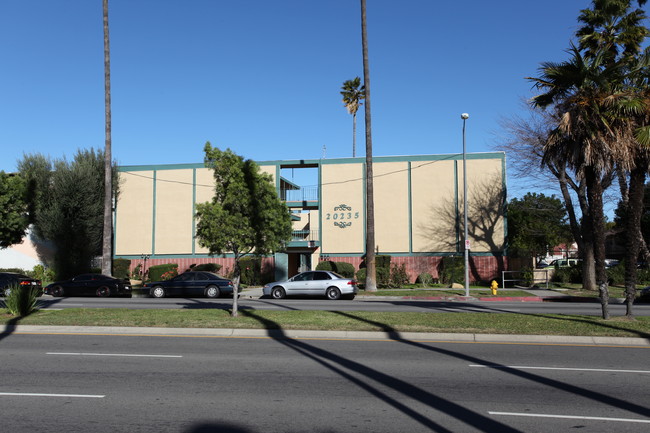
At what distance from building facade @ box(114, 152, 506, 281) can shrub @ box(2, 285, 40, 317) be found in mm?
21175

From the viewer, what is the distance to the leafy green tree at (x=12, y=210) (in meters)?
33.4

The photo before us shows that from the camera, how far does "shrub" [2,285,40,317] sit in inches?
576

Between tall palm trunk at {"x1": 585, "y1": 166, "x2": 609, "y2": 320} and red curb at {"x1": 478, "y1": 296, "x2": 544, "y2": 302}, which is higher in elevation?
tall palm trunk at {"x1": 585, "y1": 166, "x2": 609, "y2": 320}

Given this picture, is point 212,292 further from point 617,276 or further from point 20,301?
point 617,276

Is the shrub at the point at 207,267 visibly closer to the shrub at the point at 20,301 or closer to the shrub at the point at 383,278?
the shrub at the point at 383,278

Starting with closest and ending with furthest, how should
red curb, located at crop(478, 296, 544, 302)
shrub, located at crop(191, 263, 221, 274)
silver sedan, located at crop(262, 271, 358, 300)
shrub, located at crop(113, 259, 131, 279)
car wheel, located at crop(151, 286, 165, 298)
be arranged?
silver sedan, located at crop(262, 271, 358, 300), red curb, located at crop(478, 296, 544, 302), car wheel, located at crop(151, 286, 165, 298), shrub, located at crop(191, 263, 221, 274), shrub, located at crop(113, 259, 131, 279)

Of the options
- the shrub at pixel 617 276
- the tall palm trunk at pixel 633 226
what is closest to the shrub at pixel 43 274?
the tall palm trunk at pixel 633 226

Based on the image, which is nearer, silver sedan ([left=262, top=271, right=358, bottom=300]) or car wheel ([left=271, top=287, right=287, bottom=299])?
silver sedan ([left=262, top=271, right=358, bottom=300])

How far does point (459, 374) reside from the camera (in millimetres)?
8258

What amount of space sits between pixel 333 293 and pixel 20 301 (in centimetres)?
1315

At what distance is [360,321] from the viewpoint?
44.9 ft

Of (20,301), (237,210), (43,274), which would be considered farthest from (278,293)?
(43,274)

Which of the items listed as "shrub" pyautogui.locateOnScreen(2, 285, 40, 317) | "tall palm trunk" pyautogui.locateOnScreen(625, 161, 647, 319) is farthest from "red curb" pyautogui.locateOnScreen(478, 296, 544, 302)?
"shrub" pyautogui.locateOnScreen(2, 285, 40, 317)

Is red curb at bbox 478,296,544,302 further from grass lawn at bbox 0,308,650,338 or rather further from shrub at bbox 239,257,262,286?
shrub at bbox 239,257,262,286
